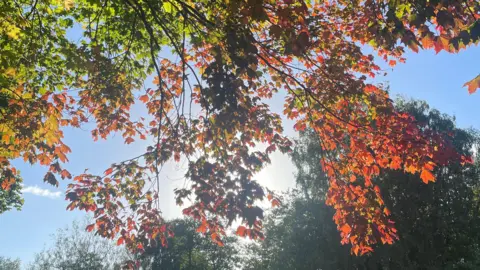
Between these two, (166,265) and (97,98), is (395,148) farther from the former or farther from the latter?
(166,265)

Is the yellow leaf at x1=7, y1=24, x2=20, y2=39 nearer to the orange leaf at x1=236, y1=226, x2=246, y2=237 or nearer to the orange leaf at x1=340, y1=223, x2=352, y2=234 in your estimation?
the orange leaf at x1=236, y1=226, x2=246, y2=237

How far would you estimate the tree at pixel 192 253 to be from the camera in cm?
4197

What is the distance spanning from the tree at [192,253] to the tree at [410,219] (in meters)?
16.7

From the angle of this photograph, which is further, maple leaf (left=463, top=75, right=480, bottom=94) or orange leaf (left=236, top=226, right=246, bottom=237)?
orange leaf (left=236, top=226, right=246, bottom=237)

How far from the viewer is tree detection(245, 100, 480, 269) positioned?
21.4 meters

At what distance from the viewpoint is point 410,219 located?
22.4m

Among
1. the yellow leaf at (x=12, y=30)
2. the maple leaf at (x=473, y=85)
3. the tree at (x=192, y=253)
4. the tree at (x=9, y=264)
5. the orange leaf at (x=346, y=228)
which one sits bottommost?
the orange leaf at (x=346, y=228)

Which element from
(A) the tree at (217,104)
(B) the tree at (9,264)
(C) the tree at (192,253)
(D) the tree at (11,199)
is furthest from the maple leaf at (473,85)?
(B) the tree at (9,264)

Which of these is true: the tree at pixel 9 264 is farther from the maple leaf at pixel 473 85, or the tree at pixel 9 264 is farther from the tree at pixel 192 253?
the maple leaf at pixel 473 85

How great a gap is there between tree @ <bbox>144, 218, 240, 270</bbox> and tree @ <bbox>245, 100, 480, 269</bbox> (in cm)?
1666

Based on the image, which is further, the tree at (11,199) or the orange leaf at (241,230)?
the tree at (11,199)

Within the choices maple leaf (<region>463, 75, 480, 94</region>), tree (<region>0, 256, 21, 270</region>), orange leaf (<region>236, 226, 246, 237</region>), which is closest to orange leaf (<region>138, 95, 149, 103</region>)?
orange leaf (<region>236, 226, 246, 237</region>)

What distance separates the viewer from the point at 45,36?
772cm

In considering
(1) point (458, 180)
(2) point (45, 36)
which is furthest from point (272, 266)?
(2) point (45, 36)
